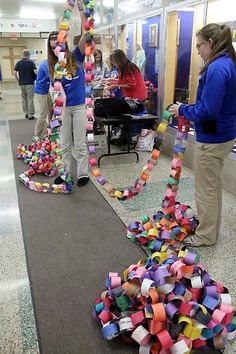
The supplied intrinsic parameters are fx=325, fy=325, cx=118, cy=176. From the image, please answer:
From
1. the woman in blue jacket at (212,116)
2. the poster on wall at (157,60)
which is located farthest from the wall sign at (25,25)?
the woman in blue jacket at (212,116)

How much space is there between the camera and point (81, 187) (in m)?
3.61

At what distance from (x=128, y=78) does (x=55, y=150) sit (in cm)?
170

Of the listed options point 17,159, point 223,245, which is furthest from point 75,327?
point 17,159

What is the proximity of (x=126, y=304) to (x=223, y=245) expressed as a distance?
3.48ft

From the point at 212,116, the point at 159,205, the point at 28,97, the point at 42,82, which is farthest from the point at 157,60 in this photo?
the point at 28,97

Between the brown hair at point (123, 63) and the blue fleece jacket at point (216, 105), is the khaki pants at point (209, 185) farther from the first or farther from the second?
the brown hair at point (123, 63)

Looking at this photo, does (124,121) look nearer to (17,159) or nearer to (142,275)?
(17,159)

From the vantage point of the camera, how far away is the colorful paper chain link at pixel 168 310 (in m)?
1.54

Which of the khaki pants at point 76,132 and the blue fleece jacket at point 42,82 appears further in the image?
the blue fleece jacket at point 42,82

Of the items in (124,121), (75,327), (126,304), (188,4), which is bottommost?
(75,327)

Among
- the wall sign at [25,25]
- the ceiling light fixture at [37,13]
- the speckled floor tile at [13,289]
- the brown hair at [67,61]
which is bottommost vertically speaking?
the speckled floor tile at [13,289]

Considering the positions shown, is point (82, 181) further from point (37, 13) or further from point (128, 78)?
point (37, 13)

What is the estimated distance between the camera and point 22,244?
2496 millimetres

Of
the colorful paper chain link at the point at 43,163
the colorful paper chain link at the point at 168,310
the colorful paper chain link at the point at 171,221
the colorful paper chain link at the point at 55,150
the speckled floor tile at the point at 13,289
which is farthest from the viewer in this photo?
the colorful paper chain link at the point at 43,163
